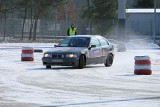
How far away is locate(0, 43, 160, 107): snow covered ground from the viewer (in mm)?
12953

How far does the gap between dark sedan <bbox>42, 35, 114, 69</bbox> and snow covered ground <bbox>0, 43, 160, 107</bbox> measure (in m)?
0.99

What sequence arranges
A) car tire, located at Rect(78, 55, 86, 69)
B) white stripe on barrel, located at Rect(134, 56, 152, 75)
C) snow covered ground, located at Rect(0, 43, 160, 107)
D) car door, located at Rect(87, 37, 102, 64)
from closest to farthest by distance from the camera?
snow covered ground, located at Rect(0, 43, 160, 107), white stripe on barrel, located at Rect(134, 56, 152, 75), car tire, located at Rect(78, 55, 86, 69), car door, located at Rect(87, 37, 102, 64)

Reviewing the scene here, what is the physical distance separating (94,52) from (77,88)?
8718 millimetres

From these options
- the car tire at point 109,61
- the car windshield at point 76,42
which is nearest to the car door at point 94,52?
the car windshield at point 76,42

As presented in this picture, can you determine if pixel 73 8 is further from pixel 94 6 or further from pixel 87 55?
pixel 87 55

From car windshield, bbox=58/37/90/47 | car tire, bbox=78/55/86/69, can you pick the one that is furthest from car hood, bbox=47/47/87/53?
car windshield, bbox=58/37/90/47

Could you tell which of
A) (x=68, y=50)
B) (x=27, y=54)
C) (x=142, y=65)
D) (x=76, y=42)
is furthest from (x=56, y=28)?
(x=142, y=65)

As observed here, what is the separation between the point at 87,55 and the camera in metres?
24.0

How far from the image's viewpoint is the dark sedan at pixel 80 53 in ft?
76.6

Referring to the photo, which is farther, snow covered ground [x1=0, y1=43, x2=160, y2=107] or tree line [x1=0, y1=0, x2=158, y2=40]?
tree line [x1=0, y1=0, x2=158, y2=40]

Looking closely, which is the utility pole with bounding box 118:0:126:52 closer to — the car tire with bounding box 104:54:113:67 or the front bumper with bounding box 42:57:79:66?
the car tire with bounding box 104:54:113:67

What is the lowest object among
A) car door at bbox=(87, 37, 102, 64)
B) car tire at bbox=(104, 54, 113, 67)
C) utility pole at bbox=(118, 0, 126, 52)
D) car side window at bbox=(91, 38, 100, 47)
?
car tire at bbox=(104, 54, 113, 67)

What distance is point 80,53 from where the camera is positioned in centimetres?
2347

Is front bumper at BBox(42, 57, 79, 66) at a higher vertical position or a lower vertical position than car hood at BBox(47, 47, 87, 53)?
lower
